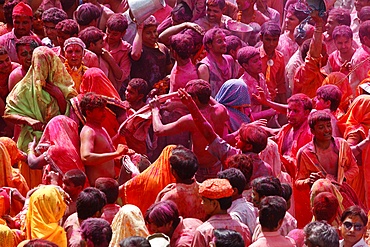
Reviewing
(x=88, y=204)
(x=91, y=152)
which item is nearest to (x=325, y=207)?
(x=88, y=204)

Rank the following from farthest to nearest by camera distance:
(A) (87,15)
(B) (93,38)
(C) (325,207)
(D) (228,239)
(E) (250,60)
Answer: (A) (87,15) → (B) (93,38) → (E) (250,60) → (C) (325,207) → (D) (228,239)

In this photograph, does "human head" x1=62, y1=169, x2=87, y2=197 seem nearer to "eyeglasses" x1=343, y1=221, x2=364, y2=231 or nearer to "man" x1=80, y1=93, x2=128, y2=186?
"man" x1=80, y1=93, x2=128, y2=186

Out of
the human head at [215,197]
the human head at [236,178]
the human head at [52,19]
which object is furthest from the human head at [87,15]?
the human head at [215,197]

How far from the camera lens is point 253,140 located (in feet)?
45.8

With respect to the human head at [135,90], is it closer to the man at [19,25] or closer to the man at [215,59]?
the man at [215,59]

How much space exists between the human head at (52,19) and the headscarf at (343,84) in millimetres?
3029

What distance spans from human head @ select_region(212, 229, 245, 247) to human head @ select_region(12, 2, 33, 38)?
609 cm

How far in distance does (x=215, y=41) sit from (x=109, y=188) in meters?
3.51

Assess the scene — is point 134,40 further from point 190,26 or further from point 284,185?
point 284,185

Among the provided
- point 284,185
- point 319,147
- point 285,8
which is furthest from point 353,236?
point 285,8

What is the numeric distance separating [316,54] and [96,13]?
2546 millimetres

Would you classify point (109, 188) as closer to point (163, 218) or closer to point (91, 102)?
point (163, 218)

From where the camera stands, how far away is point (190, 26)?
16641 mm

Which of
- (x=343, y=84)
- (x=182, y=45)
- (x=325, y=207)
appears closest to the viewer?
(x=325, y=207)
